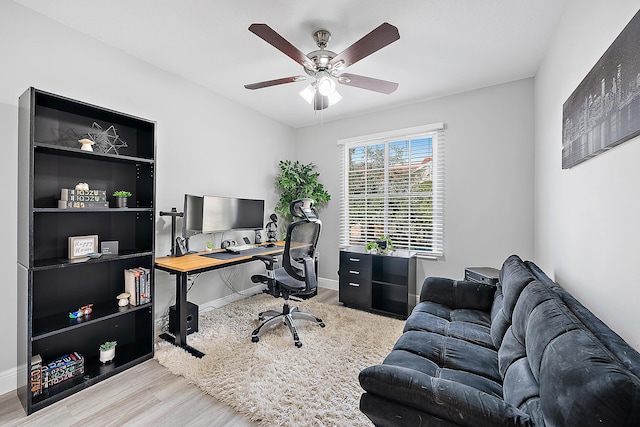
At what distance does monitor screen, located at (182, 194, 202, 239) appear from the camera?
284 cm

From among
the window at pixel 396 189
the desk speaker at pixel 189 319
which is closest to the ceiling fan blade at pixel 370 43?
the window at pixel 396 189

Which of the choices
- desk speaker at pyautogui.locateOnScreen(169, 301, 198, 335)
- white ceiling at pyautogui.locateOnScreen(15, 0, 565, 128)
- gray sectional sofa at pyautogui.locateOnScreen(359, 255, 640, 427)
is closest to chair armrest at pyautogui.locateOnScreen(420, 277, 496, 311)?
gray sectional sofa at pyautogui.locateOnScreen(359, 255, 640, 427)

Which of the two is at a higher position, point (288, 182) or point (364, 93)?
point (364, 93)

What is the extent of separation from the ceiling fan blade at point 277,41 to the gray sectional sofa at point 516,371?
1904 mm

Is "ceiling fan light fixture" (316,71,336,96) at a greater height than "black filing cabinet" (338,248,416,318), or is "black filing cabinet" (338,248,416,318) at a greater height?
"ceiling fan light fixture" (316,71,336,96)

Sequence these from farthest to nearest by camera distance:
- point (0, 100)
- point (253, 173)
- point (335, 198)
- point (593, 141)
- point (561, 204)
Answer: point (335, 198) → point (253, 173) → point (561, 204) → point (0, 100) → point (593, 141)

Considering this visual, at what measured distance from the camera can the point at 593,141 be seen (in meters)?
1.40

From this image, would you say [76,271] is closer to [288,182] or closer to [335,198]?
[288,182]

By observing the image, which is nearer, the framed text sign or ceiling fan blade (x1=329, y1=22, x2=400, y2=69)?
the framed text sign

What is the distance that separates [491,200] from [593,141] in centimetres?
189

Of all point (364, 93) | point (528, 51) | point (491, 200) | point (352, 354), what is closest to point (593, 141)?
point (528, 51)

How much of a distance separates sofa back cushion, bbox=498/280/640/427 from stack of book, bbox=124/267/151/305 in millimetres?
2527

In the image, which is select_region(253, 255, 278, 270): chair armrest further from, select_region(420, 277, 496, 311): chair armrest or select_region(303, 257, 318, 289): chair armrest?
select_region(420, 277, 496, 311): chair armrest

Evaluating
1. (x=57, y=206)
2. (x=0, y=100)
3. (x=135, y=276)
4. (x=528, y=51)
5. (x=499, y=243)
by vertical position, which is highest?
(x=528, y=51)
